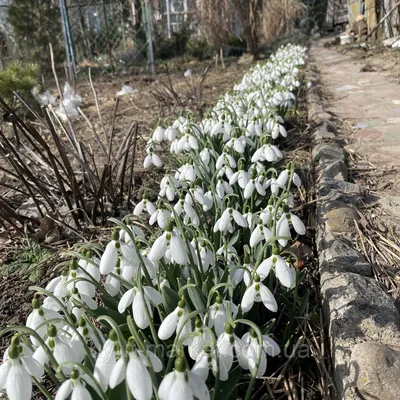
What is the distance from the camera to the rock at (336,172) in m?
2.52

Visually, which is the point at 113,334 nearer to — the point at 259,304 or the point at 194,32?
the point at 259,304

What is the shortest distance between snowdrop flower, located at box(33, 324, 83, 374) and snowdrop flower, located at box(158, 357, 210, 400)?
0.72ft

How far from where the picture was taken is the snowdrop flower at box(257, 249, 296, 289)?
108 cm

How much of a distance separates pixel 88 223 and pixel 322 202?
3.71 ft

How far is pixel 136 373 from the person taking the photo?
76cm

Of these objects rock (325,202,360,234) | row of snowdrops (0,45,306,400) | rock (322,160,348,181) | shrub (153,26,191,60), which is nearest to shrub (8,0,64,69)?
shrub (153,26,191,60)

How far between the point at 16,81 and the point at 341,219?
11.8ft


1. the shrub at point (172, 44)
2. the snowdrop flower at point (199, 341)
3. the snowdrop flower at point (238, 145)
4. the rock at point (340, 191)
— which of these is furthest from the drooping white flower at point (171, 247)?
the shrub at point (172, 44)

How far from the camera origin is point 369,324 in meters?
1.25

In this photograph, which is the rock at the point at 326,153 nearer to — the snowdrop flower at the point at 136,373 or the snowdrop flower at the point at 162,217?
the snowdrop flower at the point at 162,217

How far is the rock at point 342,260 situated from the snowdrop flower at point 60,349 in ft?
3.07

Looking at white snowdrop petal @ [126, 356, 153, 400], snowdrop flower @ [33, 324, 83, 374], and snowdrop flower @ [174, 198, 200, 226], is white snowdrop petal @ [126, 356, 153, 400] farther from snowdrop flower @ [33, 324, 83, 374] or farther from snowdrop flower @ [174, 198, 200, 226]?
snowdrop flower @ [174, 198, 200, 226]

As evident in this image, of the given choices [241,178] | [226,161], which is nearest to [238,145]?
[226,161]

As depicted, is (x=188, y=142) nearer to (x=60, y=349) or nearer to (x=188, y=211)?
(x=188, y=211)
